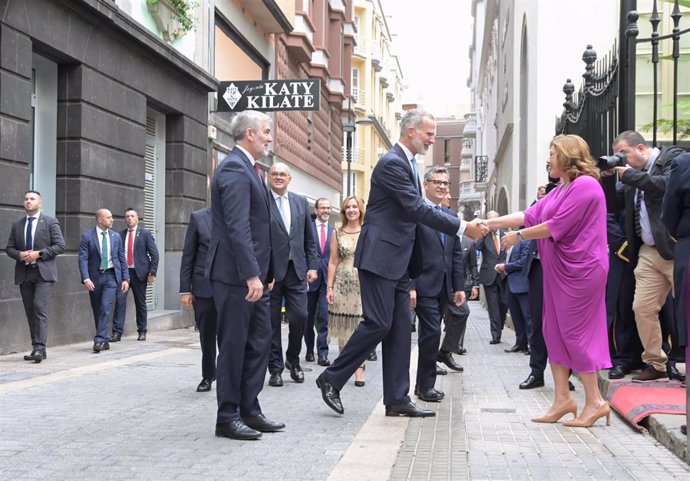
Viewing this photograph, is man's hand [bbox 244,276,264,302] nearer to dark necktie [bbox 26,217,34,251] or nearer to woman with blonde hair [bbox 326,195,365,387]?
woman with blonde hair [bbox 326,195,365,387]

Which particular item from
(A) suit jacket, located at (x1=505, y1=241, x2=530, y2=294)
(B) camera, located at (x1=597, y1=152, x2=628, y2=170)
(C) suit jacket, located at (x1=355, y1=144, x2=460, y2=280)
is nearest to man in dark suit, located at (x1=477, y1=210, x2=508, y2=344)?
(A) suit jacket, located at (x1=505, y1=241, x2=530, y2=294)

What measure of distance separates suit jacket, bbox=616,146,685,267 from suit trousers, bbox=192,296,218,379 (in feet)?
11.9

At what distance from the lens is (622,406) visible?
683 cm

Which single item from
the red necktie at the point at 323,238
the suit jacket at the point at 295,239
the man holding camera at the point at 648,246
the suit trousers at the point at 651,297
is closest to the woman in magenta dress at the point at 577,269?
the man holding camera at the point at 648,246

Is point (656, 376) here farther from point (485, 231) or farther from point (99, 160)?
point (99, 160)

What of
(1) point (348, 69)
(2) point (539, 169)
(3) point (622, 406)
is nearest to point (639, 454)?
(3) point (622, 406)

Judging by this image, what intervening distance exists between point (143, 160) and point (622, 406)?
34.6ft

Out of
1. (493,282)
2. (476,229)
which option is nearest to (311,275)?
(476,229)

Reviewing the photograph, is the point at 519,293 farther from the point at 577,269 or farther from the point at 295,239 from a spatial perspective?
the point at 577,269

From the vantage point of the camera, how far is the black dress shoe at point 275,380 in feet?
27.8

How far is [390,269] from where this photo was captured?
6.41m

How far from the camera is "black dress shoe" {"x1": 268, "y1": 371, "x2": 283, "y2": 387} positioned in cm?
846

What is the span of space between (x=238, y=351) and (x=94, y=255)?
7130mm

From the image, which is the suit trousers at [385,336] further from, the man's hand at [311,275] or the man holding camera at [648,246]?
the man's hand at [311,275]
